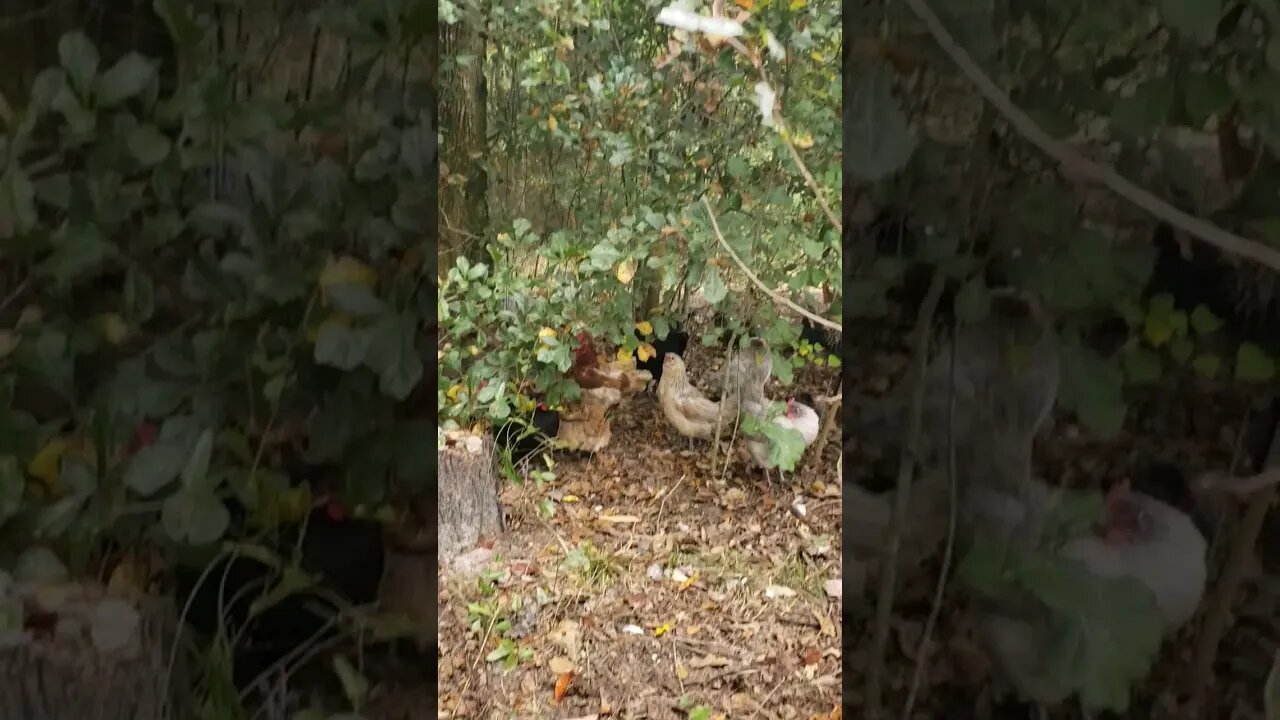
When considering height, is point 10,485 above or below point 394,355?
below

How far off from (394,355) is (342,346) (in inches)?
1.5

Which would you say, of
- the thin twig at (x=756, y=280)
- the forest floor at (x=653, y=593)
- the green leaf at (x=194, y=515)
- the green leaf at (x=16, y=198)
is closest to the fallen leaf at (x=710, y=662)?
the forest floor at (x=653, y=593)

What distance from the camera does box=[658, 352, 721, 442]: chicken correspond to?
1052mm

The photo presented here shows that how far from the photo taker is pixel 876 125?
0.73 m

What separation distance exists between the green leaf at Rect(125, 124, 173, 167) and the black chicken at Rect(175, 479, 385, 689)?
0.28 m

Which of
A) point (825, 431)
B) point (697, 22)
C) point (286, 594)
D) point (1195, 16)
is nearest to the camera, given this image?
point (1195, 16)

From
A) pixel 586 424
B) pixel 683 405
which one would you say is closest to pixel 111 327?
pixel 586 424

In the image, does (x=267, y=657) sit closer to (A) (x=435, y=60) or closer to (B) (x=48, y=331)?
(B) (x=48, y=331)

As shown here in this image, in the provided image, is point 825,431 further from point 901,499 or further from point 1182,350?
point 1182,350

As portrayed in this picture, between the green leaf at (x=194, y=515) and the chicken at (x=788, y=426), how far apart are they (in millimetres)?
517

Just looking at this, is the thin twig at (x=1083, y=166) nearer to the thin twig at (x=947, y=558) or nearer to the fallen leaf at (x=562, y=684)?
the thin twig at (x=947, y=558)

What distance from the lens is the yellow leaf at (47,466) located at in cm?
74

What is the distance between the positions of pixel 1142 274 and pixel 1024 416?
14cm

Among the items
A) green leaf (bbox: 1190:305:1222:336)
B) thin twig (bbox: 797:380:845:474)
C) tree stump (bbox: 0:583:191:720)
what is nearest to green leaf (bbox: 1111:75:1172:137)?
green leaf (bbox: 1190:305:1222:336)
